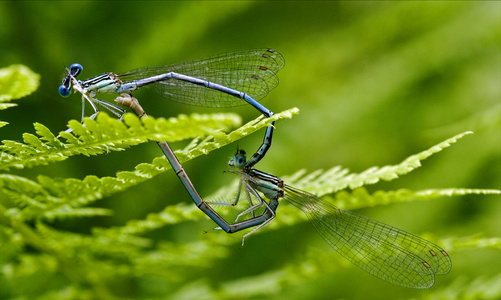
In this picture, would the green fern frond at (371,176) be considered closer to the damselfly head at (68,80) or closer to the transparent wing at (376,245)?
the transparent wing at (376,245)

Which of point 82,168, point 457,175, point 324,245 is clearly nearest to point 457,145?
point 457,175

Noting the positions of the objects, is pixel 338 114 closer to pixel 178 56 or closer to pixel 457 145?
pixel 457 145

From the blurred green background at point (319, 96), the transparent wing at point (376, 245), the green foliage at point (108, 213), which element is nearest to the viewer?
the green foliage at point (108, 213)

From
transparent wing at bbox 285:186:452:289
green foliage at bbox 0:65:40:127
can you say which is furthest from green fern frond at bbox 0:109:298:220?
transparent wing at bbox 285:186:452:289

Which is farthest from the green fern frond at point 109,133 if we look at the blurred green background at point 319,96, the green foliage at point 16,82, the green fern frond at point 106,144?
the blurred green background at point 319,96

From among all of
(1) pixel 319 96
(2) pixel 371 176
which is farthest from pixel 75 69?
(1) pixel 319 96

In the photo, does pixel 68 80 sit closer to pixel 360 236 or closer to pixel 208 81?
pixel 208 81

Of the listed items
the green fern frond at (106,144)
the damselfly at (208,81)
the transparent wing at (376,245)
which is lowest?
the transparent wing at (376,245)
